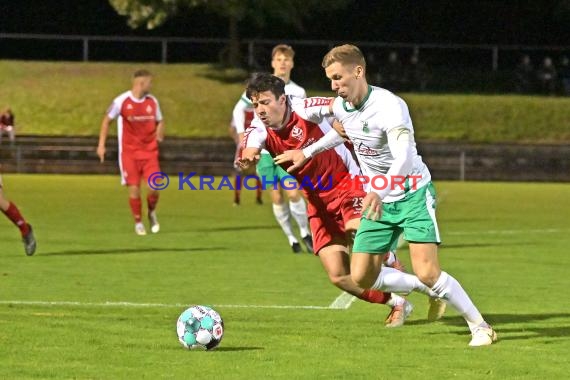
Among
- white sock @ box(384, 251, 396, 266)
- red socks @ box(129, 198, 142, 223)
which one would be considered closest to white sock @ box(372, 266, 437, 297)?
white sock @ box(384, 251, 396, 266)

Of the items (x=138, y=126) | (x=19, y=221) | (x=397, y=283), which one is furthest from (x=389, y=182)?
(x=138, y=126)

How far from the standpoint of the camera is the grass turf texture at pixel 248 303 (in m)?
7.70

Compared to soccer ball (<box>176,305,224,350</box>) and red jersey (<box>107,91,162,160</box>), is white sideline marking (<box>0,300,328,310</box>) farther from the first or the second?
red jersey (<box>107,91,162,160</box>)

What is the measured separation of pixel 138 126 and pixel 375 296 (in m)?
8.62

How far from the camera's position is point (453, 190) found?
2870cm

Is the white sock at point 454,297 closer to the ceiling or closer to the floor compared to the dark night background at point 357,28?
closer to the floor

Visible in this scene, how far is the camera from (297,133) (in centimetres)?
955

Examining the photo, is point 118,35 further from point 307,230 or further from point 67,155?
point 307,230

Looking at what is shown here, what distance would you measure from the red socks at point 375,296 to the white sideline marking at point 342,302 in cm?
107

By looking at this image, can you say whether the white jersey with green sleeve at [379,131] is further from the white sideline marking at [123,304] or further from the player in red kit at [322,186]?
the white sideline marking at [123,304]

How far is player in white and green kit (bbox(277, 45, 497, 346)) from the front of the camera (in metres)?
8.37

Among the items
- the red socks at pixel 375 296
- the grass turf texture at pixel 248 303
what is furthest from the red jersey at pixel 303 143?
the grass turf texture at pixel 248 303

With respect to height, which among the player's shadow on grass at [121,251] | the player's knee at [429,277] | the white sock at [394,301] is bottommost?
the player's shadow on grass at [121,251]

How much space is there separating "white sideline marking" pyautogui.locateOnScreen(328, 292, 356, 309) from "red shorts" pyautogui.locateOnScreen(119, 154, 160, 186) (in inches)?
264
